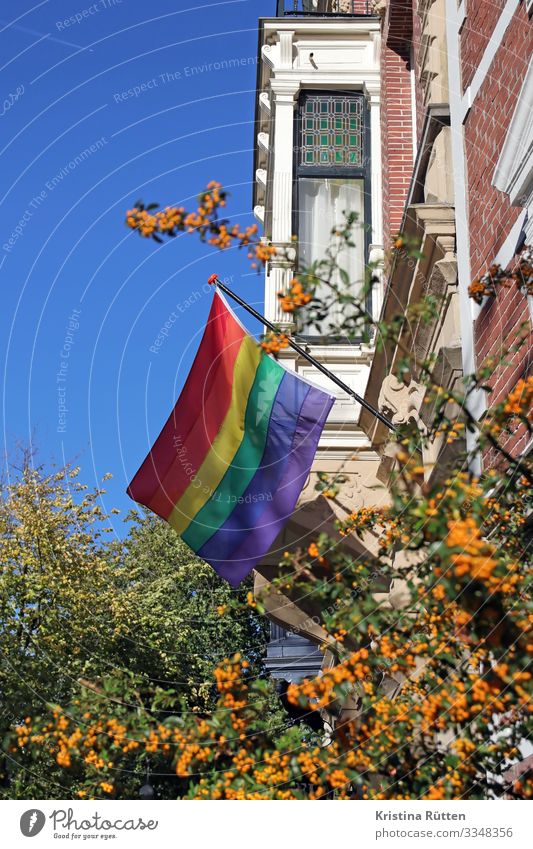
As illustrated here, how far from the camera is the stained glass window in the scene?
46.8ft

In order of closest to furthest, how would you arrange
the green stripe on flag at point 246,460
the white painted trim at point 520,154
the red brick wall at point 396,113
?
the white painted trim at point 520,154, the green stripe on flag at point 246,460, the red brick wall at point 396,113

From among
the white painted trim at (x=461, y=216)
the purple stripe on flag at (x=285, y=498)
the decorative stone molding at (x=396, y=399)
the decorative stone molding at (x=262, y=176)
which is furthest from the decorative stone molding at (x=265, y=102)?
the purple stripe on flag at (x=285, y=498)

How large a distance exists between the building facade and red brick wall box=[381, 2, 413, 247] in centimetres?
2

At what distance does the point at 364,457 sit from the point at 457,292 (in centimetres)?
434

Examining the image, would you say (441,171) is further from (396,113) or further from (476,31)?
(396,113)

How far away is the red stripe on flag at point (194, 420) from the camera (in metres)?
10.5

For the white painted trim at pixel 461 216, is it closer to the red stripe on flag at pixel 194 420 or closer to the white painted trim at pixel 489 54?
the white painted trim at pixel 489 54

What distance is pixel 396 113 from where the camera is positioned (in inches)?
537

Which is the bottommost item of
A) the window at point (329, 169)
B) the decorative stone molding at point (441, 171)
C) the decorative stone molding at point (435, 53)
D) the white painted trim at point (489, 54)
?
the white painted trim at point (489, 54)

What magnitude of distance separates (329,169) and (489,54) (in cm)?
635

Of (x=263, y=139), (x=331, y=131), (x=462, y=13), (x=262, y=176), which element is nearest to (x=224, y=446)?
(x=462, y=13)

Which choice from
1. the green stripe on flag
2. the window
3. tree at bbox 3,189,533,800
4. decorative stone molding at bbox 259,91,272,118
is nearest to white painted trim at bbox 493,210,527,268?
tree at bbox 3,189,533,800

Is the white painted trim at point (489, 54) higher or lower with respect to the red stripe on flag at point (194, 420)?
higher

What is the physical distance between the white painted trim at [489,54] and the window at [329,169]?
4975mm
